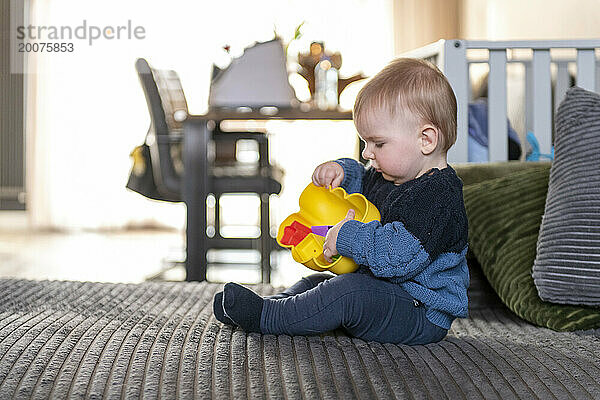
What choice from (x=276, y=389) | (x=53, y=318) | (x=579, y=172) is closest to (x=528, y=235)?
(x=579, y=172)

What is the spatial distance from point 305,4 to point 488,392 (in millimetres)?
5142

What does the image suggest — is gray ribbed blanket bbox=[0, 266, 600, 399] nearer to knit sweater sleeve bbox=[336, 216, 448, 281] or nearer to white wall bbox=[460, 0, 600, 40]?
knit sweater sleeve bbox=[336, 216, 448, 281]

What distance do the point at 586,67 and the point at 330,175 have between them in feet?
3.34

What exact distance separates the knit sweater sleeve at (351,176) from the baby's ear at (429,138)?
0.19 m

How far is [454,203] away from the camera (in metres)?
1.10

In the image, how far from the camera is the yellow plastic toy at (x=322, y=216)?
3.69ft

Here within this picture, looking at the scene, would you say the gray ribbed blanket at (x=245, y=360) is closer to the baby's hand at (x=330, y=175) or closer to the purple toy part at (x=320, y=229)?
the purple toy part at (x=320, y=229)

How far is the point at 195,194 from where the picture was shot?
259 centimetres

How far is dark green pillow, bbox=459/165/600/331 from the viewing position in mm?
1190

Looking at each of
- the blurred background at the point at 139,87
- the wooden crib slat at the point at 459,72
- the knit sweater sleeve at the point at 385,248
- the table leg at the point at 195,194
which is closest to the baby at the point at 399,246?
the knit sweater sleeve at the point at 385,248

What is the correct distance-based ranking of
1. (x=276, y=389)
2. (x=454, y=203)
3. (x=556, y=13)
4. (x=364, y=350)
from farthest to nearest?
(x=556, y=13)
(x=454, y=203)
(x=364, y=350)
(x=276, y=389)

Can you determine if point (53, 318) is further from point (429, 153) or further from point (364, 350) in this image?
point (429, 153)

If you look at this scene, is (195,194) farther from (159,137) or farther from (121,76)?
(121,76)

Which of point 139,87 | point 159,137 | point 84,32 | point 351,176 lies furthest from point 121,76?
point 351,176
